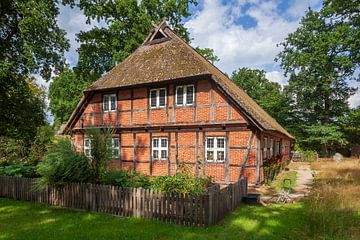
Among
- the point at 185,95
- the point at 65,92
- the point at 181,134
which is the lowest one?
the point at 181,134

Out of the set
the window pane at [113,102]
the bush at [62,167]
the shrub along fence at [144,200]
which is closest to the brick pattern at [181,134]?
the window pane at [113,102]

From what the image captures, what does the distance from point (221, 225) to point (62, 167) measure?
569cm

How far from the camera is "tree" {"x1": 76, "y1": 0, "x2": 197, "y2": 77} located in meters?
25.0

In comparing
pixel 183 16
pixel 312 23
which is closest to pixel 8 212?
pixel 183 16

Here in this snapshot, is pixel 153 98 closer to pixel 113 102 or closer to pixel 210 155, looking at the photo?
pixel 113 102

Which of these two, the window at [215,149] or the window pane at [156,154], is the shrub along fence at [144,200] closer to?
the window at [215,149]

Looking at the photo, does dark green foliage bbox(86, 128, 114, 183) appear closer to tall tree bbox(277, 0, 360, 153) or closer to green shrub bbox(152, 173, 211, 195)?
green shrub bbox(152, 173, 211, 195)

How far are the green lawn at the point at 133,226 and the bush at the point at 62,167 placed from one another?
1.06 metres

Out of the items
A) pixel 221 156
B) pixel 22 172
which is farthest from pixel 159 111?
pixel 22 172

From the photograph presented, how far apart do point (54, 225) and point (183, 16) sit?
957 inches

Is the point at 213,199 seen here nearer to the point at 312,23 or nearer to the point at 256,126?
the point at 256,126

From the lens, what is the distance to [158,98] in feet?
50.9

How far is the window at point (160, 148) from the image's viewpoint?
50.2 ft

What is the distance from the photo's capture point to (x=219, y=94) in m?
13.7
